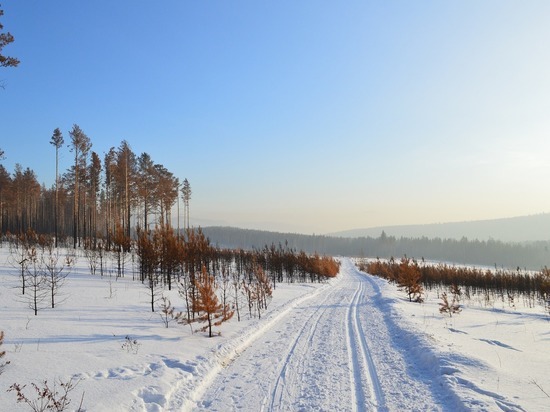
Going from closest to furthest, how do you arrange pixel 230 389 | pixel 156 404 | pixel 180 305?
pixel 156 404 < pixel 230 389 < pixel 180 305

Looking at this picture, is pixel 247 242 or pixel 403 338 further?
pixel 247 242

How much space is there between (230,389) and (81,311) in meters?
8.15

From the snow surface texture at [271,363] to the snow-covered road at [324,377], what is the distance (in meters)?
0.03

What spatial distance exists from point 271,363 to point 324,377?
5.07ft

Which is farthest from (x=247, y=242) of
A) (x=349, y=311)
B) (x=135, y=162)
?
(x=349, y=311)

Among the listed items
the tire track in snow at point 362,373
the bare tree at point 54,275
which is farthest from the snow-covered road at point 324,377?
the bare tree at point 54,275

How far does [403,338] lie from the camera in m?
10.6

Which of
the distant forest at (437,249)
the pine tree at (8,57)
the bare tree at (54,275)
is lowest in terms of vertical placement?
the distant forest at (437,249)

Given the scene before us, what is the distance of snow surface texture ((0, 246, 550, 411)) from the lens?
5875mm

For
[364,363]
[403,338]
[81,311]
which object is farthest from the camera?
[81,311]

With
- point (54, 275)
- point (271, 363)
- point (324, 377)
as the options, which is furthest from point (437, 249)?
point (324, 377)

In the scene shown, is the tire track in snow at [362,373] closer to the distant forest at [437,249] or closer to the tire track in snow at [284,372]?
the tire track in snow at [284,372]

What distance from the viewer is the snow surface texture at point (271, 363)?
588 cm

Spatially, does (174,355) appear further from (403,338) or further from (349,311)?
(349,311)
